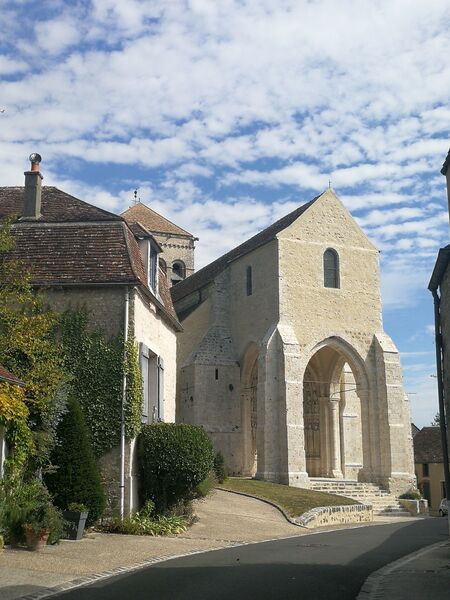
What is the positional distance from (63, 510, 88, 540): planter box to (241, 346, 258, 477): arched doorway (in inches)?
811

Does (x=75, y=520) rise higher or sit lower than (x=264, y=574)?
higher

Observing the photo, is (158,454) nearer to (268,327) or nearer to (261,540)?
(261,540)

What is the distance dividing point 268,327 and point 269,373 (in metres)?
2.73

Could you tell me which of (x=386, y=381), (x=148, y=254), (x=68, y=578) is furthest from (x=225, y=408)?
(x=68, y=578)

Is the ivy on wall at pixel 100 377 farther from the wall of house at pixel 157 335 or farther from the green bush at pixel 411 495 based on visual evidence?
the green bush at pixel 411 495

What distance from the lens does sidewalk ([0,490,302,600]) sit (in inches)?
365

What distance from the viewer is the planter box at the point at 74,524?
13.4m

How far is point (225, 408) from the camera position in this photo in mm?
34031

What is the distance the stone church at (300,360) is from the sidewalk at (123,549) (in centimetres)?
858

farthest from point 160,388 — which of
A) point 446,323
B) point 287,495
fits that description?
point 446,323

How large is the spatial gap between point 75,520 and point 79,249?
6.55 m

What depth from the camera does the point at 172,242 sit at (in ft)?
173

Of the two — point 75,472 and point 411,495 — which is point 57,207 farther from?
point 411,495

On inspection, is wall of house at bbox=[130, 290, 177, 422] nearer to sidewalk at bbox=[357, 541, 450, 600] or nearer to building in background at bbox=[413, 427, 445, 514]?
sidewalk at bbox=[357, 541, 450, 600]
